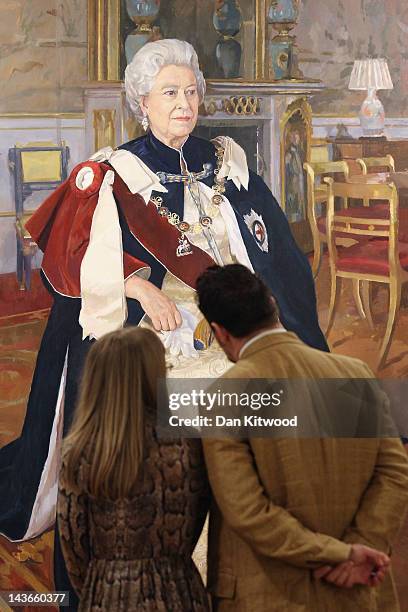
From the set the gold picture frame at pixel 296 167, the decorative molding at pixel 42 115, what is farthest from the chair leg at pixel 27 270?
the gold picture frame at pixel 296 167

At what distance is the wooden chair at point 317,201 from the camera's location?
144 inches

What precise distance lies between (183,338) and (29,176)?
85cm

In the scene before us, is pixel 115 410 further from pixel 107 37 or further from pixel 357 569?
pixel 107 37

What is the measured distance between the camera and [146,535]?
8.51 ft

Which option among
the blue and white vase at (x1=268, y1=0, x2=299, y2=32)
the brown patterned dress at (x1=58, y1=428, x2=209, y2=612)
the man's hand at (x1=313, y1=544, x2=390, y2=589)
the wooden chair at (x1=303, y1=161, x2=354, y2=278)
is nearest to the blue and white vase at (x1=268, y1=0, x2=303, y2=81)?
the blue and white vase at (x1=268, y1=0, x2=299, y2=32)

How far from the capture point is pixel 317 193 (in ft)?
12.0

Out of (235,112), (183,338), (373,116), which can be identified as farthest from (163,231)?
(373,116)

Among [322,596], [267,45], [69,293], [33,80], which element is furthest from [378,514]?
[33,80]

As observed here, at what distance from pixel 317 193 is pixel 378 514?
1444 mm

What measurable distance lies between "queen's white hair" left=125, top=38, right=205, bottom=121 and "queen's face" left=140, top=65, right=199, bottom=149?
18 mm

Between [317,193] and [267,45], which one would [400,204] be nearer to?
[317,193]

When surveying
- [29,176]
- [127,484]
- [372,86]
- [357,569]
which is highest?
[372,86]

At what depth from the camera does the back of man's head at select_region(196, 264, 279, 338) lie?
2.59 metres

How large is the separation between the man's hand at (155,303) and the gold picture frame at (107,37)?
762mm
